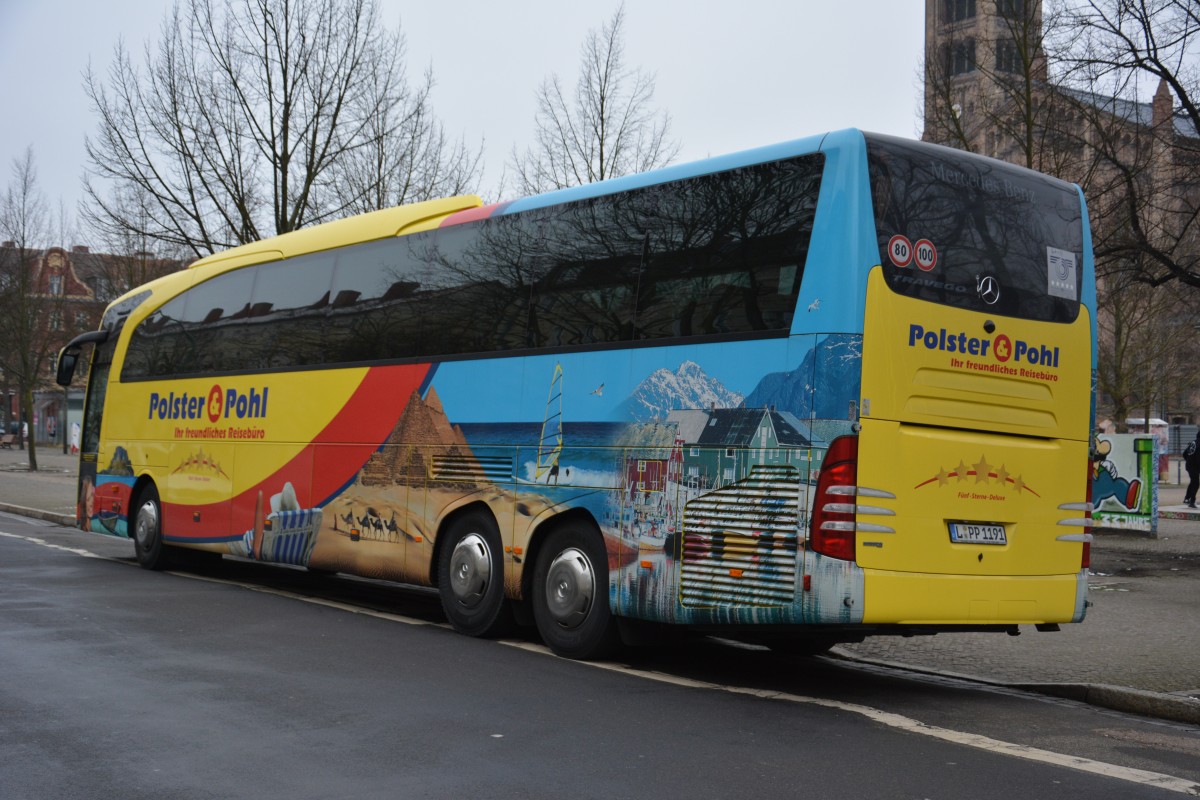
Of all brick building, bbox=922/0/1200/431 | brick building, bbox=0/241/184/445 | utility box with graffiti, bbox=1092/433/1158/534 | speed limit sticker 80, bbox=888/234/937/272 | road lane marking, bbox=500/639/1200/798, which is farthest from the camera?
brick building, bbox=0/241/184/445

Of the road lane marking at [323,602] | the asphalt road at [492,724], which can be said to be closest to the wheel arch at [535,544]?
the asphalt road at [492,724]

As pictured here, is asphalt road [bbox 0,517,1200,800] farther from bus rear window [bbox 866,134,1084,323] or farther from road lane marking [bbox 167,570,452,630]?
bus rear window [bbox 866,134,1084,323]

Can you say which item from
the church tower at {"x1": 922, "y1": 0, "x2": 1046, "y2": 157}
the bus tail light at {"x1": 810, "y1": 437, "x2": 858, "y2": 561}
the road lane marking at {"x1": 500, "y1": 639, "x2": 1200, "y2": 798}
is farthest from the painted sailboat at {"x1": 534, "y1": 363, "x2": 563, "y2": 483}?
the church tower at {"x1": 922, "y1": 0, "x2": 1046, "y2": 157}

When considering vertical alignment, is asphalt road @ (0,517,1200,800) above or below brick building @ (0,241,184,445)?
below

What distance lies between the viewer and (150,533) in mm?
16875

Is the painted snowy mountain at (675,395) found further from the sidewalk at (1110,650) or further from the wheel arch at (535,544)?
the sidewalk at (1110,650)

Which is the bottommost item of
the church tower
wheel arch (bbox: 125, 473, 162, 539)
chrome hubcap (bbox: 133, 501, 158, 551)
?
chrome hubcap (bbox: 133, 501, 158, 551)

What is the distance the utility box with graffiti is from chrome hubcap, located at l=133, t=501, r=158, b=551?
14790 millimetres

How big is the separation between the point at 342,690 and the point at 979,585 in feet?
13.6

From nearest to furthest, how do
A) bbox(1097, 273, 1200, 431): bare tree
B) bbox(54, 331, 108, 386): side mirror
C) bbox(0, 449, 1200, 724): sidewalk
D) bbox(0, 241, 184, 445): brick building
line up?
bbox(0, 449, 1200, 724): sidewalk
bbox(54, 331, 108, 386): side mirror
bbox(0, 241, 184, 445): brick building
bbox(1097, 273, 1200, 431): bare tree

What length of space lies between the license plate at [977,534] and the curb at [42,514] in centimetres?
1966

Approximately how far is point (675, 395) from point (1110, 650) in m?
4.42

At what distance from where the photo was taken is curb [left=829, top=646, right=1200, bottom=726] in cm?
834

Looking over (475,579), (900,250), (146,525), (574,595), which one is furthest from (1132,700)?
(146,525)
